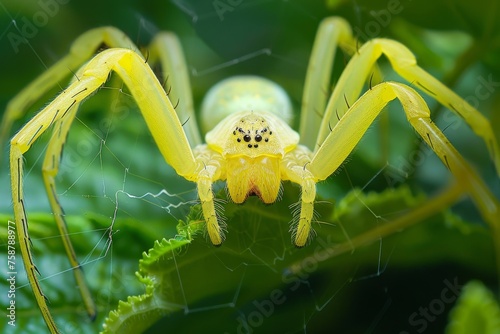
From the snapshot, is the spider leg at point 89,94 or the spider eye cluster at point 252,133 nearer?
the spider leg at point 89,94

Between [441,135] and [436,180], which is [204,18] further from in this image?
[441,135]

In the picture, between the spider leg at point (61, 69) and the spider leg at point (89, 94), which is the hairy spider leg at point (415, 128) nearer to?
the spider leg at point (89, 94)

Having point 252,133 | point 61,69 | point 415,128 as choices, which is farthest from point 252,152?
point 61,69

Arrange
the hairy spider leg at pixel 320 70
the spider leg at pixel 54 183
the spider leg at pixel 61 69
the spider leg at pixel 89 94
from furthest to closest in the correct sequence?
the hairy spider leg at pixel 320 70, the spider leg at pixel 61 69, the spider leg at pixel 54 183, the spider leg at pixel 89 94

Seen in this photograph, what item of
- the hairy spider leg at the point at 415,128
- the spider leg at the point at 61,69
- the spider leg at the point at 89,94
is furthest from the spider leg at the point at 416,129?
the spider leg at the point at 61,69

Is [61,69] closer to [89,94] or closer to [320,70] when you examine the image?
[89,94]

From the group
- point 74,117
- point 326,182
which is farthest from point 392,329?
point 74,117
